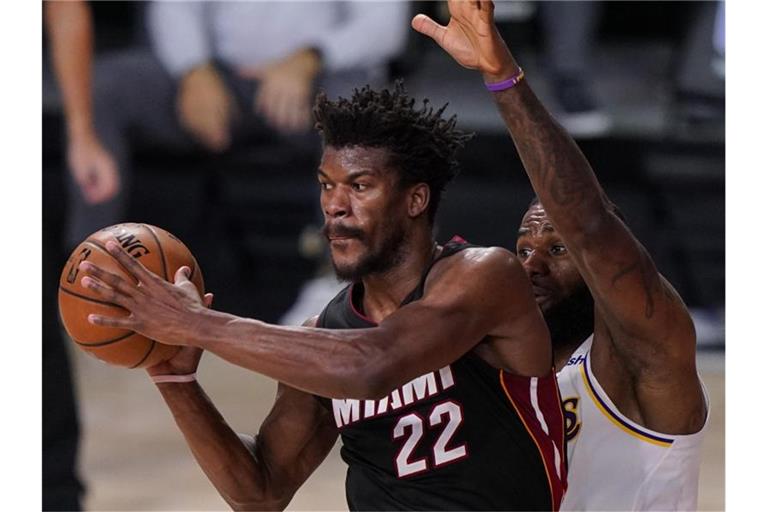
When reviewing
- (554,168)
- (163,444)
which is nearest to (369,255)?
(554,168)

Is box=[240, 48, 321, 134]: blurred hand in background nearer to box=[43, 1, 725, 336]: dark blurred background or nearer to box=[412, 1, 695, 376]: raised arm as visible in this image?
box=[43, 1, 725, 336]: dark blurred background

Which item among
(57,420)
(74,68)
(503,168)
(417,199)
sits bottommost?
(57,420)

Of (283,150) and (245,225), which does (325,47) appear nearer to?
(283,150)

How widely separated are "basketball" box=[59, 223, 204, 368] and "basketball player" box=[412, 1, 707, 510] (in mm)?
839

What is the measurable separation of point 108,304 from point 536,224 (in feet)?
4.19

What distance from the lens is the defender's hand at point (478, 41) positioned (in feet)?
8.80

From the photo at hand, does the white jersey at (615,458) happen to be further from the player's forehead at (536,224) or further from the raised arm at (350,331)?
the raised arm at (350,331)

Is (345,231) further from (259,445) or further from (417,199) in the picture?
(259,445)

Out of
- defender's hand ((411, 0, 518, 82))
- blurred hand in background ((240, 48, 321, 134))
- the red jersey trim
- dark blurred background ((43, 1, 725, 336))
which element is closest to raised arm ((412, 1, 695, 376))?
defender's hand ((411, 0, 518, 82))

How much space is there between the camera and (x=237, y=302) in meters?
9.36

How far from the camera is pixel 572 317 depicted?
3402 mm

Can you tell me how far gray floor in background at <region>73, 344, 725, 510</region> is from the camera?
633cm

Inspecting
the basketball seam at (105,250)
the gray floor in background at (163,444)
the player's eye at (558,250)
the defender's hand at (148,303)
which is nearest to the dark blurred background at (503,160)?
the gray floor in background at (163,444)

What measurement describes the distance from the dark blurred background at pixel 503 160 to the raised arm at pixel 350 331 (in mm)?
6224
